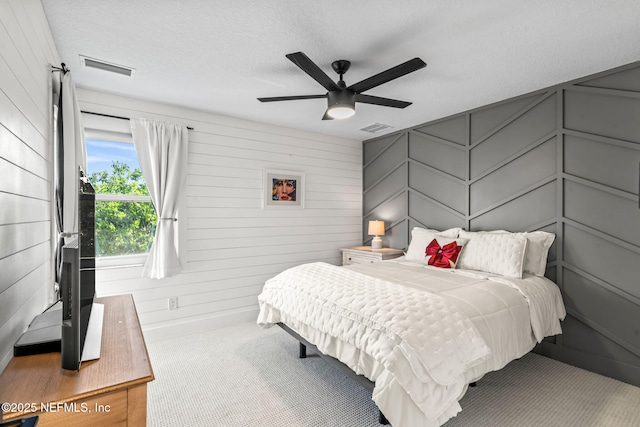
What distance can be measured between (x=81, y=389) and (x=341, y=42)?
2.27 meters

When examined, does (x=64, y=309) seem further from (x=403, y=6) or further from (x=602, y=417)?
(x=602, y=417)

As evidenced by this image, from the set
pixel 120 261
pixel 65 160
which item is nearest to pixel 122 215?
pixel 120 261

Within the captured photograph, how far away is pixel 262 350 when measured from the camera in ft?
9.98

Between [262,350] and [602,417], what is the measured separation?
2.60 m

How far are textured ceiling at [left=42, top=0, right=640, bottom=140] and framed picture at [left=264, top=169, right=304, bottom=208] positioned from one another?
1191 millimetres

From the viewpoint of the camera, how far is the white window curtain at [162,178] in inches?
127

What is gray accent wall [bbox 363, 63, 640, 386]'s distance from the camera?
8.16 feet

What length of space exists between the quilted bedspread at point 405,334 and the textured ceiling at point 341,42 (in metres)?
1.74

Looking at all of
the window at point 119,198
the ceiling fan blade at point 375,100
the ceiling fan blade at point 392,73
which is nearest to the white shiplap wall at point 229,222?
the window at point 119,198

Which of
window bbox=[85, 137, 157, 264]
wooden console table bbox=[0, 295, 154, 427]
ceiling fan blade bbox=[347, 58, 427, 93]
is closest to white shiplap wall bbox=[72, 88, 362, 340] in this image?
window bbox=[85, 137, 157, 264]

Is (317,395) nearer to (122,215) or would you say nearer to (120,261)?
(120,261)

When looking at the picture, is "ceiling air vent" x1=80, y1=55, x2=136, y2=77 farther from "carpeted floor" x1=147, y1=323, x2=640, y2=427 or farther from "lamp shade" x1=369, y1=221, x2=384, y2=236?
"lamp shade" x1=369, y1=221, x2=384, y2=236

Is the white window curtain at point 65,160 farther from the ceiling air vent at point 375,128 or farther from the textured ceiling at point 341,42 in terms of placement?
the ceiling air vent at point 375,128

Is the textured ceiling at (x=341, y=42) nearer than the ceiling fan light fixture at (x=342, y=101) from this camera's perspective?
Yes
